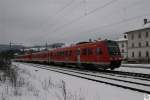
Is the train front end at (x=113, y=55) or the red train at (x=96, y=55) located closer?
the train front end at (x=113, y=55)

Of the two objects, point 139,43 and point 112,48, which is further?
point 139,43

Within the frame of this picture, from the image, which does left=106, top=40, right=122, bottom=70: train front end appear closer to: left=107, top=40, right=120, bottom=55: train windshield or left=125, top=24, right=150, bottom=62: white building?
left=107, top=40, right=120, bottom=55: train windshield

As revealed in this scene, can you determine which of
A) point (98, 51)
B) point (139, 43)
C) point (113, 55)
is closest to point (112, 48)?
point (113, 55)

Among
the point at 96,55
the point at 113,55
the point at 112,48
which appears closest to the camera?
the point at 113,55

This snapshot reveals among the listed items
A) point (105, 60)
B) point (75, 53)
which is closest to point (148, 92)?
point (105, 60)

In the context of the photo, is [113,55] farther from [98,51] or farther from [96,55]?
[96,55]

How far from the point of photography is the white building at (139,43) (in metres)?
61.6

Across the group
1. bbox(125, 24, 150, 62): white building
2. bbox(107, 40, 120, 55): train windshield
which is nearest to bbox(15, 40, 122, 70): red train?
bbox(107, 40, 120, 55): train windshield

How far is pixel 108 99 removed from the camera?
8.29 m

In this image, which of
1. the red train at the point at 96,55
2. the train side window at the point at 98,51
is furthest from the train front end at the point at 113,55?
the train side window at the point at 98,51

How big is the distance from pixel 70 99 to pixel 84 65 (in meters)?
15.2

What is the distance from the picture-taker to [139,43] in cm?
6494

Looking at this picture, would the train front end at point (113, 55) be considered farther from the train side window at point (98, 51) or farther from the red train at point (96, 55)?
the train side window at point (98, 51)

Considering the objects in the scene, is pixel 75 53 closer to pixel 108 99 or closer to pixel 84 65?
pixel 84 65
